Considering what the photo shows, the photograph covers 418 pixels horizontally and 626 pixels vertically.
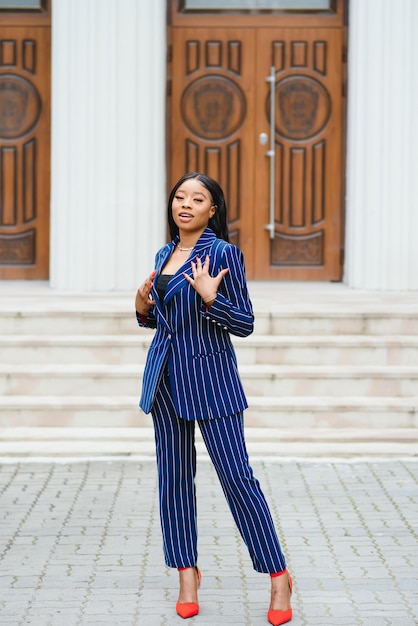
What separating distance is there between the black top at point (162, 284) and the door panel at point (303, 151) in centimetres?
693

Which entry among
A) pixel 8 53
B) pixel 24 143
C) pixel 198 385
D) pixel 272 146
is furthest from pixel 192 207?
pixel 8 53

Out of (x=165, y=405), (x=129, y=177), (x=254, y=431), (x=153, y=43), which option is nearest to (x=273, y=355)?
(x=254, y=431)

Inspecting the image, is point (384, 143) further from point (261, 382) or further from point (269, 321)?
point (261, 382)

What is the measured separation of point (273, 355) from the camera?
30.0 feet

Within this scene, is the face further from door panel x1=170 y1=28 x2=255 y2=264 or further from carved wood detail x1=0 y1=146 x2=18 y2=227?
carved wood detail x1=0 y1=146 x2=18 y2=227

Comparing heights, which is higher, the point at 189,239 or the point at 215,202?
the point at 215,202

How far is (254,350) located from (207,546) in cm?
324

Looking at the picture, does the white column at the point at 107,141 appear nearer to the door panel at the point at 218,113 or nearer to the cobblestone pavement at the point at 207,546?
the door panel at the point at 218,113

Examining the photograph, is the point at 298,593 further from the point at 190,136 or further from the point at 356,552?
the point at 190,136

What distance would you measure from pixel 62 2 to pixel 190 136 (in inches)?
70.9

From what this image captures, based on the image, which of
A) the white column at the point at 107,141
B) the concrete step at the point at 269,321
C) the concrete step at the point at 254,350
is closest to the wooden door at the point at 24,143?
the white column at the point at 107,141

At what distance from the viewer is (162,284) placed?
495cm

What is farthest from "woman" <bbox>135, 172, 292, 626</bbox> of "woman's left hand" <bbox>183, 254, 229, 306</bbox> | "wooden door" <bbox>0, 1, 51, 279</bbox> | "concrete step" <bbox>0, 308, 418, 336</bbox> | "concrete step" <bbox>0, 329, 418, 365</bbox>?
"wooden door" <bbox>0, 1, 51, 279</bbox>

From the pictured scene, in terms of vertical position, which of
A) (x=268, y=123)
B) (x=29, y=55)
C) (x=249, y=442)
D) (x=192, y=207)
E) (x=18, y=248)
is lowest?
(x=249, y=442)
